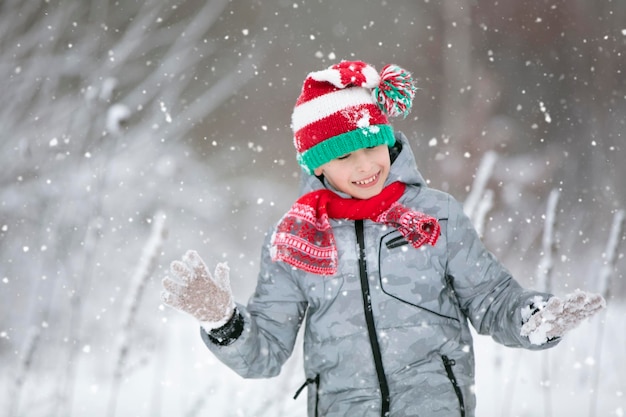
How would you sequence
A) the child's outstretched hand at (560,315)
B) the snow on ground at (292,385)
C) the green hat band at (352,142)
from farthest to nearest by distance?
the snow on ground at (292,385) < the green hat band at (352,142) < the child's outstretched hand at (560,315)

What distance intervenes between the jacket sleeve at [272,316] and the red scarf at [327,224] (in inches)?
4.2

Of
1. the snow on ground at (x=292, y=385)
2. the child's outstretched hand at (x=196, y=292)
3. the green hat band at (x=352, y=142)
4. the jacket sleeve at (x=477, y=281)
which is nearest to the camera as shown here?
the child's outstretched hand at (x=196, y=292)

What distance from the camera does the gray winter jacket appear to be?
181cm

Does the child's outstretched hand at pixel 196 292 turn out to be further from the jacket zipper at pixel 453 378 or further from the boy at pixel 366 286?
the jacket zipper at pixel 453 378

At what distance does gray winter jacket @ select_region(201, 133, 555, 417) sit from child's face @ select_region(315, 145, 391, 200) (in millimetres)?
52

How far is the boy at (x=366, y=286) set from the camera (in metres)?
1.79

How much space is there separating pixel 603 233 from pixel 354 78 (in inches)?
165

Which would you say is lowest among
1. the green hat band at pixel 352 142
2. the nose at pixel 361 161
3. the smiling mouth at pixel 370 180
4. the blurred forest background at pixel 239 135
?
the smiling mouth at pixel 370 180

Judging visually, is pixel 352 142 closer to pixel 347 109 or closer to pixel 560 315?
pixel 347 109

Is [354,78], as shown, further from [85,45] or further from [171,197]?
[171,197]

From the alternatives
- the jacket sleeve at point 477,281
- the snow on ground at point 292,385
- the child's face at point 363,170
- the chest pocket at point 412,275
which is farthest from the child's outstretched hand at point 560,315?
the snow on ground at point 292,385

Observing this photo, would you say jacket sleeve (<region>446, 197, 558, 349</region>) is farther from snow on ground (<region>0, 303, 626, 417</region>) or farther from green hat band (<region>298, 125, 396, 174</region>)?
snow on ground (<region>0, 303, 626, 417</region>)

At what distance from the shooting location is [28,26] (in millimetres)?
4430

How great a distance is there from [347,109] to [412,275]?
578mm
